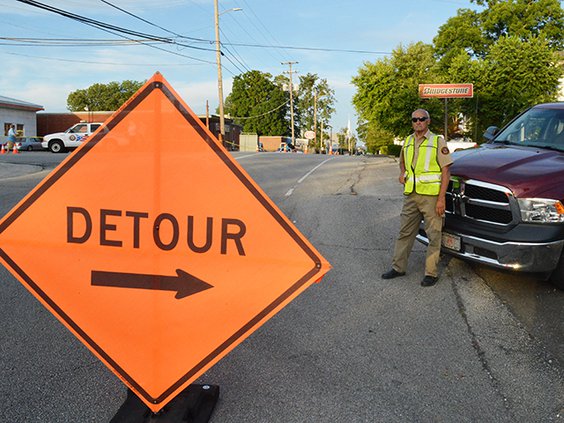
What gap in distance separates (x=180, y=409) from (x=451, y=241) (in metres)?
3.51

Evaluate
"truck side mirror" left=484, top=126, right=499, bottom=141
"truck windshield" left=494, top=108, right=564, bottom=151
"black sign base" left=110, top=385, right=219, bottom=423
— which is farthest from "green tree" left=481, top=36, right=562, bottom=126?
"black sign base" left=110, top=385, right=219, bottom=423

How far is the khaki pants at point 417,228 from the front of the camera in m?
5.22

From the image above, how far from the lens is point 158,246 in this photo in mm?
2494

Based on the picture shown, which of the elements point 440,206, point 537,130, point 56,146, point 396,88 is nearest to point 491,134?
point 537,130

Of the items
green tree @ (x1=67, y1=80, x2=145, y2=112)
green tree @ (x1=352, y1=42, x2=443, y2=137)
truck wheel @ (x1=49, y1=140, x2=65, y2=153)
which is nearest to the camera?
green tree @ (x1=352, y1=42, x2=443, y2=137)

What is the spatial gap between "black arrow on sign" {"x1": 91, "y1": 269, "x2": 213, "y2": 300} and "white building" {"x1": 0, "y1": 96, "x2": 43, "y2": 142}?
42745mm

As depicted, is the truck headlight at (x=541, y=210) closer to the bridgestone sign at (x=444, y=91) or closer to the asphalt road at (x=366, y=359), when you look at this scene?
the asphalt road at (x=366, y=359)

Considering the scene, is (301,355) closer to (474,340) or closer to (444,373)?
(444,373)

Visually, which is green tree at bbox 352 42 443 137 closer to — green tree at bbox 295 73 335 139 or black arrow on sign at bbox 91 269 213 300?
black arrow on sign at bbox 91 269 213 300

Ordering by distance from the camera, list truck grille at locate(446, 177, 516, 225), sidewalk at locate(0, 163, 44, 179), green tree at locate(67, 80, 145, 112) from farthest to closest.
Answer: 1. green tree at locate(67, 80, 145, 112)
2. sidewalk at locate(0, 163, 44, 179)
3. truck grille at locate(446, 177, 516, 225)

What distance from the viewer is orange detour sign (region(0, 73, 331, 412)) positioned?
8.11 ft

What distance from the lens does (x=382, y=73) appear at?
891 inches

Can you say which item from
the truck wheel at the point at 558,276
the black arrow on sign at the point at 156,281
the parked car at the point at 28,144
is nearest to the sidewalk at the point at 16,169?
the black arrow on sign at the point at 156,281

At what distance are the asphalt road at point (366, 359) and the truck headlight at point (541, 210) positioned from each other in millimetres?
849
